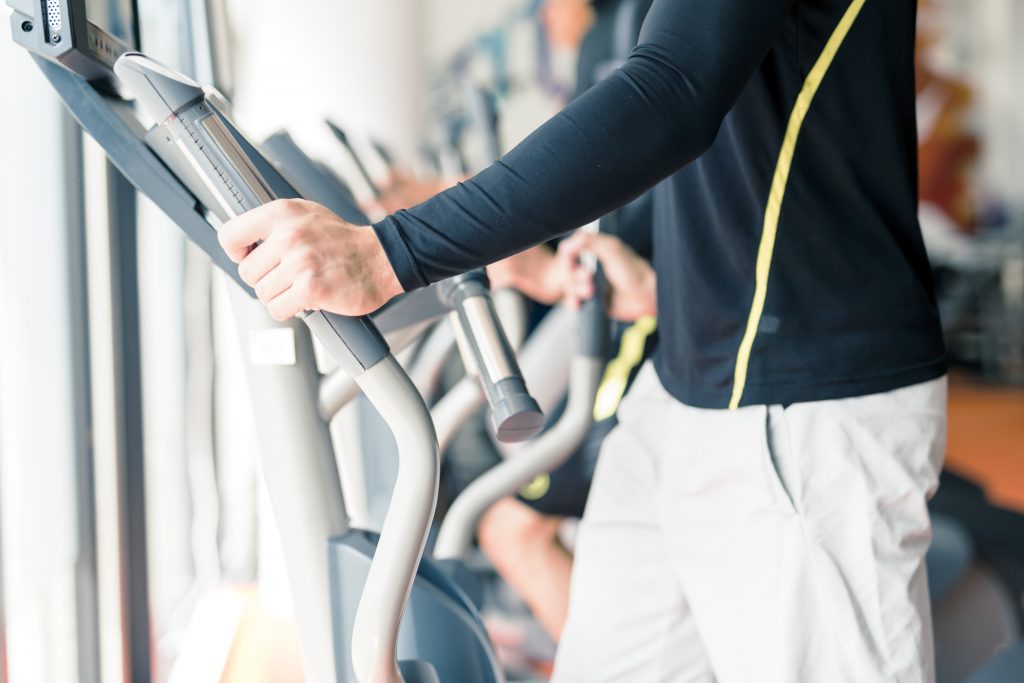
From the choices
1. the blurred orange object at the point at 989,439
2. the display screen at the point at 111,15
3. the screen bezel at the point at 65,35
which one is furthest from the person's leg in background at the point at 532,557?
the blurred orange object at the point at 989,439

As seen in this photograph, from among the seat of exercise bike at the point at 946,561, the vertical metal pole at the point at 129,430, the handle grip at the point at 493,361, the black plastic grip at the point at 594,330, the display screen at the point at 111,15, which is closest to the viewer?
the handle grip at the point at 493,361

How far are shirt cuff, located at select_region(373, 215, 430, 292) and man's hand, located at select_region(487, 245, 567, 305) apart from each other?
→ 909 millimetres

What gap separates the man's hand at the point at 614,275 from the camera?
1.58m

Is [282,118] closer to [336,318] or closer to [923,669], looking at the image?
[336,318]

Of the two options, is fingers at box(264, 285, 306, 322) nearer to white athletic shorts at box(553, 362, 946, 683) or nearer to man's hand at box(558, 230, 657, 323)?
white athletic shorts at box(553, 362, 946, 683)

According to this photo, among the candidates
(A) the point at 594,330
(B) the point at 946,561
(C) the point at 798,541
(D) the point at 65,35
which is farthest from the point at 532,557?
(D) the point at 65,35

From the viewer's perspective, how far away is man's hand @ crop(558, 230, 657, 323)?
5.19ft

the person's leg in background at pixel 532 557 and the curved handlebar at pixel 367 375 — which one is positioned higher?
the curved handlebar at pixel 367 375

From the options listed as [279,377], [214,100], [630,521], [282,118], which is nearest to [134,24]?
[214,100]

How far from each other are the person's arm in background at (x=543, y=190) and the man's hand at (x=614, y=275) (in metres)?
0.69

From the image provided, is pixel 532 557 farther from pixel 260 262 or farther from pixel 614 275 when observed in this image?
pixel 260 262

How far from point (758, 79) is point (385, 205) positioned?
Answer: 117cm

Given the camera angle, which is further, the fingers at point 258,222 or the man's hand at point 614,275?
the man's hand at point 614,275

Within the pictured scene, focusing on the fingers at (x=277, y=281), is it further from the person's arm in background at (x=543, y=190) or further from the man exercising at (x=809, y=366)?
the man exercising at (x=809, y=366)
